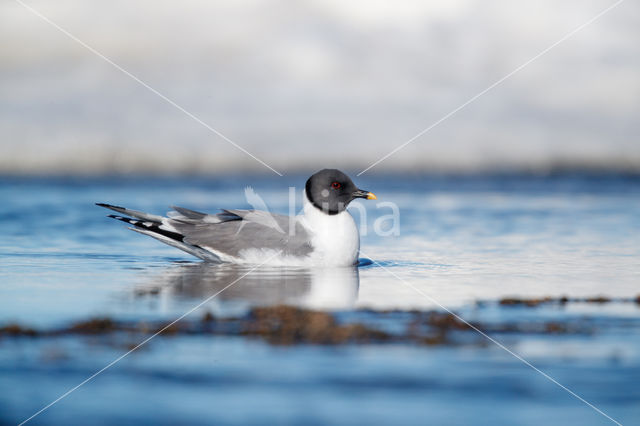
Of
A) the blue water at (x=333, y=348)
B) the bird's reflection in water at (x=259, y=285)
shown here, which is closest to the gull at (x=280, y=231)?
the bird's reflection in water at (x=259, y=285)

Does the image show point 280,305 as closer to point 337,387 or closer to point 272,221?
point 337,387

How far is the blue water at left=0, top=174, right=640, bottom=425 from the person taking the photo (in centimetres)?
453

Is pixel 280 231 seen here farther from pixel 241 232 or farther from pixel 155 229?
pixel 155 229

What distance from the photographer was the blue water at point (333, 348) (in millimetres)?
4531

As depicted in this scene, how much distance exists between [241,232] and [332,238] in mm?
1249

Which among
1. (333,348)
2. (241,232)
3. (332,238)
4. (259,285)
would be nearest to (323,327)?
(333,348)

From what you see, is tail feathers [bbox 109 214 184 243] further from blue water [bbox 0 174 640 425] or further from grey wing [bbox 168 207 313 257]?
blue water [bbox 0 174 640 425]

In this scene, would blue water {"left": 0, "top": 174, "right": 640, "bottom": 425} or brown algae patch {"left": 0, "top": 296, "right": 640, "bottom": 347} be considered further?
brown algae patch {"left": 0, "top": 296, "right": 640, "bottom": 347}

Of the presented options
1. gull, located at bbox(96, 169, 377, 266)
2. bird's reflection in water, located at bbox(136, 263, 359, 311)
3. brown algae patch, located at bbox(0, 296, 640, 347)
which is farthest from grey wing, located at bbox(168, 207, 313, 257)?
brown algae patch, located at bbox(0, 296, 640, 347)

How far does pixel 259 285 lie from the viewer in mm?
8867

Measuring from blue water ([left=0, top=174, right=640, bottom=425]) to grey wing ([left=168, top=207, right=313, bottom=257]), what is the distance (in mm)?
329

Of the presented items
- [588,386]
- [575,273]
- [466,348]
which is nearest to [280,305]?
[466,348]

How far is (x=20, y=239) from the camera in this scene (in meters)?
14.0

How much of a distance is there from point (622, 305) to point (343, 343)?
3160 millimetres
